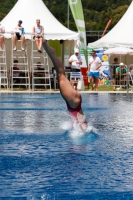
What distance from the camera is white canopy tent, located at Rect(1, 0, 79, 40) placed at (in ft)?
80.3

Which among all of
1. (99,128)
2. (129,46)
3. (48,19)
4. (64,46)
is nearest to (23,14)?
(48,19)

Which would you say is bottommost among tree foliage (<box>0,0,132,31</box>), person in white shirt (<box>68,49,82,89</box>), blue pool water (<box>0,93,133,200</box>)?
blue pool water (<box>0,93,133,200</box>)

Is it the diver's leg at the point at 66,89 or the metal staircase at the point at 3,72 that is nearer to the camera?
the diver's leg at the point at 66,89

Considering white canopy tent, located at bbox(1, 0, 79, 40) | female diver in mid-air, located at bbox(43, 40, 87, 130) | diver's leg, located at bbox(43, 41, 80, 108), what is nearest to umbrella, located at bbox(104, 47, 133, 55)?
white canopy tent, located at bbox(1, 0, 79, 40)

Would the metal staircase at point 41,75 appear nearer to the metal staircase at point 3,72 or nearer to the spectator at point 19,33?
the spectator at point 19,33

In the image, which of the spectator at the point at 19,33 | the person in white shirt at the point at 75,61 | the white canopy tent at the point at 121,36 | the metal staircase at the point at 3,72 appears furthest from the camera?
the white canopy tent at the point at 121,36

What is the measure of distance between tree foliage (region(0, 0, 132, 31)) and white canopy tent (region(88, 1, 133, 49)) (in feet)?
166

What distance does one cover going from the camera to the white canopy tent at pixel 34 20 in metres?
24.5

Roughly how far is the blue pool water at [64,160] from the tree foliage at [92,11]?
72216 mm

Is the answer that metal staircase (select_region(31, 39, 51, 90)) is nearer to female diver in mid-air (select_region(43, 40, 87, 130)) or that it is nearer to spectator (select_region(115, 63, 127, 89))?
spectator (select_region(115, 63, 127, 89))

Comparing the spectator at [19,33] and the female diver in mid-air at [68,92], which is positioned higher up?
the spectator at [19,33]

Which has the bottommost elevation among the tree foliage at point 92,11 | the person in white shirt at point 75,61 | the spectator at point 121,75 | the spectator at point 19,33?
the spectator at point 121,75

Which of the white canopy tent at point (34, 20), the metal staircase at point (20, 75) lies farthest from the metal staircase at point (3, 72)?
the white canopy tent at point (34, 20)

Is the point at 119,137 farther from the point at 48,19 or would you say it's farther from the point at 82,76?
the point at 48,19
